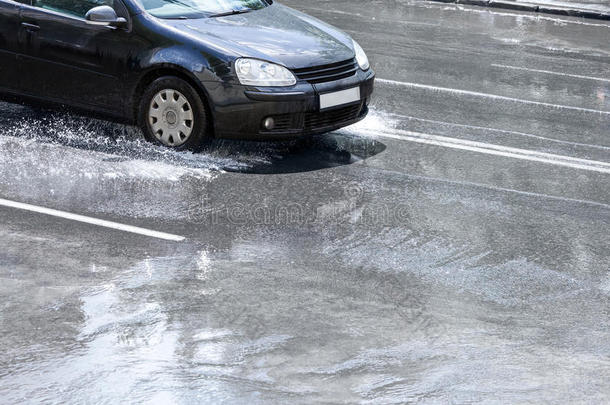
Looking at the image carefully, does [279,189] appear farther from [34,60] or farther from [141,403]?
[141,403]

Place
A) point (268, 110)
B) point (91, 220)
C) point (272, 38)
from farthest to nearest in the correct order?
1. point (272, 38)
2. point (268, 110)
3. point (91, 220)

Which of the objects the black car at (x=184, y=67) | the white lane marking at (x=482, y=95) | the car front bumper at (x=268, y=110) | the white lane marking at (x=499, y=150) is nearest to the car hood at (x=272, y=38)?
the black car at (x=184, y=67)

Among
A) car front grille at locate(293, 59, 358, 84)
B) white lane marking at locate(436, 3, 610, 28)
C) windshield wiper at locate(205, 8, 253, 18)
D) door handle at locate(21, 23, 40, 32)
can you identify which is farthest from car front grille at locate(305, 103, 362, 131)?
white lane marking at locate(436, 3, 610, 28)

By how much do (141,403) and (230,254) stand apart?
6.58 ft

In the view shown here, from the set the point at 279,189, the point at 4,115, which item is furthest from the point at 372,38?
the point at 279,189

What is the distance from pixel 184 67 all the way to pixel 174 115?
0.43 meters

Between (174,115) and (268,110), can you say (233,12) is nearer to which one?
(174,115)

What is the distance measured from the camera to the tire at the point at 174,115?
8.74 meters

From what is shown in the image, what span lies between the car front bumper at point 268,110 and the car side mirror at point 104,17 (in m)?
1.04

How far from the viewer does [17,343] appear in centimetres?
540

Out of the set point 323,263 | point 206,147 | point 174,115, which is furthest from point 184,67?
point 323,263

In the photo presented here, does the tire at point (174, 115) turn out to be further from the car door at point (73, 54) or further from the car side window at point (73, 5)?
the car side window at point (73, 5)

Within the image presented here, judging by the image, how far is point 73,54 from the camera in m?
9.21

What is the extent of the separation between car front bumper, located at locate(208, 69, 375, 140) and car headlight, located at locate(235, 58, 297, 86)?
0.17ft
